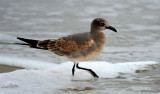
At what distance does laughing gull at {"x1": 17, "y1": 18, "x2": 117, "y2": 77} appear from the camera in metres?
5.71

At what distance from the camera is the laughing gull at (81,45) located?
5.71 metres

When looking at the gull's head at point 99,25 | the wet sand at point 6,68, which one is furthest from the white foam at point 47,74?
the gull's head at point 99,25

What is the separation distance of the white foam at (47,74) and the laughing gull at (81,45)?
250 millimetres

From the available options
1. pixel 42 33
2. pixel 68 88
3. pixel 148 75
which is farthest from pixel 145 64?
pixel 42 33

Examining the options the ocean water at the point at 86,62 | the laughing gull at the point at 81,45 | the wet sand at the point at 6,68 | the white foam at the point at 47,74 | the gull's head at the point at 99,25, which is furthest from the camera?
the wet sand at the point at 6,68

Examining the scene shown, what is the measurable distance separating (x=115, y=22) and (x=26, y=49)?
2.70m

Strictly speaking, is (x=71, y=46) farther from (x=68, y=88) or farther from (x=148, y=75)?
(x=148, y=75)

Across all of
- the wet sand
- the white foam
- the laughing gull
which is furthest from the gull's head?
the wet sand

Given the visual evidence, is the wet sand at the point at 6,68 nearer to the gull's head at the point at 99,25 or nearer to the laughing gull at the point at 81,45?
the laughing gull at the point at 81,45

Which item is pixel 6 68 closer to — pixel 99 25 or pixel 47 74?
pixel 47 74

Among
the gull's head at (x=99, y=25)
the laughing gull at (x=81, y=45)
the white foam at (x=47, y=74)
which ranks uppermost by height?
the gull's head at (x=99, y=25)

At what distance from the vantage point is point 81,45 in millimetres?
5727

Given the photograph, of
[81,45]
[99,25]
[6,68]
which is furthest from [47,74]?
[99,25]

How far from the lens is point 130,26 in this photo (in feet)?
30.4
